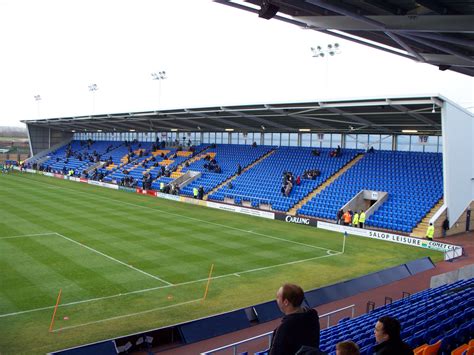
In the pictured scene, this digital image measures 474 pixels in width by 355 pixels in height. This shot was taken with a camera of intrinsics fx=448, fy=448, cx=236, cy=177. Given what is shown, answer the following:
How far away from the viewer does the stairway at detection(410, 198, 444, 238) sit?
1055 inches

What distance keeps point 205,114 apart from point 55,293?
27.6 m

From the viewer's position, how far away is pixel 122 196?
138 ft

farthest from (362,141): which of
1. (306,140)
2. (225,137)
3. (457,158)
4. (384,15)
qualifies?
(384,15)

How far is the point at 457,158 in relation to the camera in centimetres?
2708

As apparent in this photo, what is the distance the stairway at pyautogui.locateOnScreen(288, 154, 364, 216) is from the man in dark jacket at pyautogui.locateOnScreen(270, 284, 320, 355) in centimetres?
3040

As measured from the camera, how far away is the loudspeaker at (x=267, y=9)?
8.39 m

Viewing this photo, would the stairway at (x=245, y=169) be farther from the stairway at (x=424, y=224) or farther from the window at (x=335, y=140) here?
the stairway at (x=424, y=224)

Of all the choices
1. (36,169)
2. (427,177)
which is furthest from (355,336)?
(36,169)

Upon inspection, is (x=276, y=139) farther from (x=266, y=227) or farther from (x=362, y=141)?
(x=266, y=227)

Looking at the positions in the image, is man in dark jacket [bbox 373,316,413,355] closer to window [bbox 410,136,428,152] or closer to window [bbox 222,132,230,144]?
window [bbox 410,136,428,152]

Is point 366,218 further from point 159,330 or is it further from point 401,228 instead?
point 159,330

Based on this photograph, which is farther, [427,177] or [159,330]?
[427,177]

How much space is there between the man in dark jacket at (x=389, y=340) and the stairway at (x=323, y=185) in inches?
1170

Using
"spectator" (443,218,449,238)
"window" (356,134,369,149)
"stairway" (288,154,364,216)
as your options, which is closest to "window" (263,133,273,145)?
"window" (356,134,369,149)
